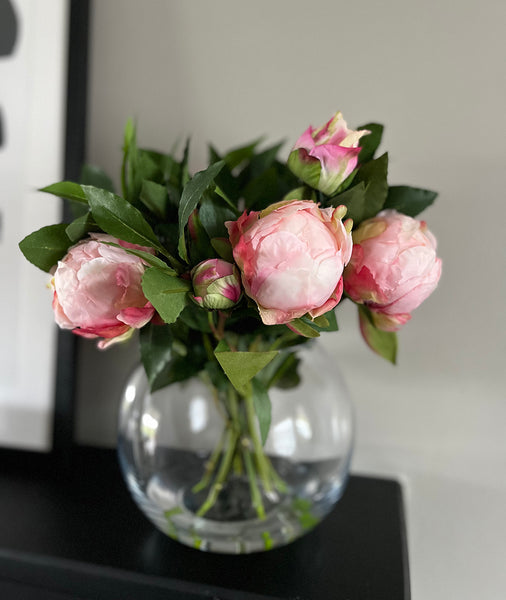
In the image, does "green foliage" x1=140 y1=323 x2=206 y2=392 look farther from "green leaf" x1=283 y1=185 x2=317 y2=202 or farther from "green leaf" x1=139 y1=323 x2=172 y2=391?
"green leaf" x1=283 y1=185 x2=317 y2=202

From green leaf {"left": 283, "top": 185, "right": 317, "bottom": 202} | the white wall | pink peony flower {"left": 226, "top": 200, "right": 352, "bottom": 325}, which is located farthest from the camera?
the white wall

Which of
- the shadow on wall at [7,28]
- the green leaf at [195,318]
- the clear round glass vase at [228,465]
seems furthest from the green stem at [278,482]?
the shadow on wall at [7,28]

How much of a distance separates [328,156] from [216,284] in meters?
0.15

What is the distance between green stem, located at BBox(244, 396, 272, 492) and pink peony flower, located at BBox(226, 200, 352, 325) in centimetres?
22

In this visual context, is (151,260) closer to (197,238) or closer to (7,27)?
(197,238)

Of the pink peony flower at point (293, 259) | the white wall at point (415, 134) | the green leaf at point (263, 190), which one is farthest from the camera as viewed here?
the white wall at point (415, 134)

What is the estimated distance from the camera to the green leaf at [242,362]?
43 centimetres

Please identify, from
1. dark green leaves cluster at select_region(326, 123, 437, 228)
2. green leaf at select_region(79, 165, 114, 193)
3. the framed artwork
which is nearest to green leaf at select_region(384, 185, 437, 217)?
dark green leaves cluster at select_region(326, 123, 437, 228)

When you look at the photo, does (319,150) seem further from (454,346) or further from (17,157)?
(17,157)

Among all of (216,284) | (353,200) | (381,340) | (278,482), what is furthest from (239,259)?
(278,482)

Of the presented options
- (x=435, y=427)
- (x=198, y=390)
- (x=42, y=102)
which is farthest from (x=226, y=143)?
(x=435, y=427)

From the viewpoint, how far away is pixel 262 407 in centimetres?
54

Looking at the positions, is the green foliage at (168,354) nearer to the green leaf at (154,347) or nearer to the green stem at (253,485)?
the green leaf at (154,347)

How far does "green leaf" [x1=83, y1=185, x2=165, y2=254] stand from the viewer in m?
0.45
